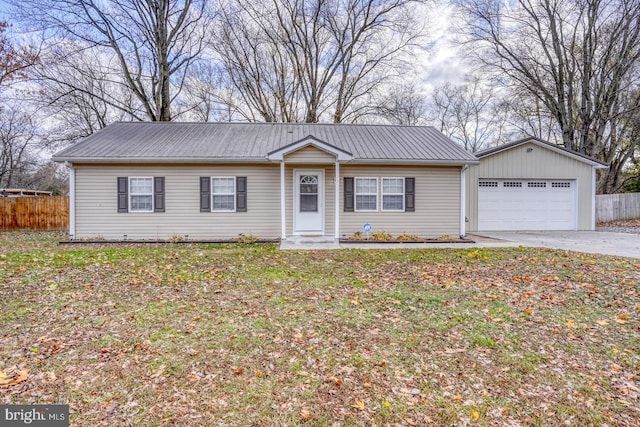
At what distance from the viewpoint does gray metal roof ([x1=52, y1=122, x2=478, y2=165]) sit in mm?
10797

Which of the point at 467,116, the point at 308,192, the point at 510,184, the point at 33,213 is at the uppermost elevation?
the point at 467,116

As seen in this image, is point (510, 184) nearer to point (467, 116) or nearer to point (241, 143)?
point (241, 143)

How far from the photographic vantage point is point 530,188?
1392cm

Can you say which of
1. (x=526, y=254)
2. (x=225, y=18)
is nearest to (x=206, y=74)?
(x=225, y=18)

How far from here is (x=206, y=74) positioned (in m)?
21.2

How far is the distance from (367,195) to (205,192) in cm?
548

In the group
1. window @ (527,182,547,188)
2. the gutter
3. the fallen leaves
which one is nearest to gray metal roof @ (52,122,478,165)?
the gutter

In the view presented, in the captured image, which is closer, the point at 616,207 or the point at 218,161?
the point at 218,161

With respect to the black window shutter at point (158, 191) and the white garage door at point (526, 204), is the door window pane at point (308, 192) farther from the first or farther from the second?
the white garage door at point (526, 204)

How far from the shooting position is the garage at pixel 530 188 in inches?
538

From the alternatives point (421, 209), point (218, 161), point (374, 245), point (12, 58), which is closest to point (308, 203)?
point (374, 245)

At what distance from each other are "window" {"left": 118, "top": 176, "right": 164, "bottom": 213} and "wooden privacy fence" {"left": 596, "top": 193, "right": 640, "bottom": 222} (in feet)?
68.8

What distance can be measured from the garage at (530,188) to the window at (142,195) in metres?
11.6

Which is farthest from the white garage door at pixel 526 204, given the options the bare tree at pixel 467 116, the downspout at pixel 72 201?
the bare tree at pixel 467 116
